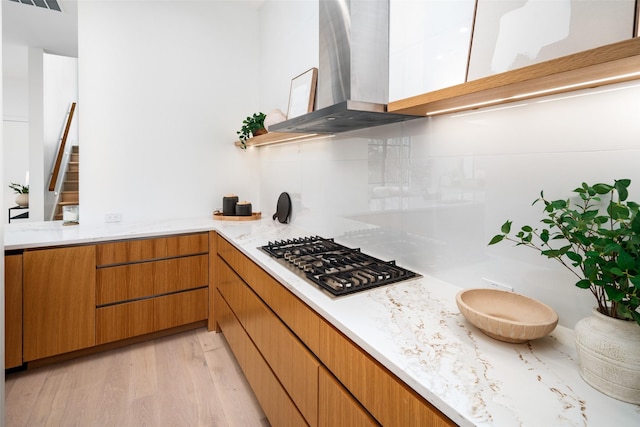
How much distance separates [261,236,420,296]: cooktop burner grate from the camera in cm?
134

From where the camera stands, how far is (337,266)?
1.56 metres

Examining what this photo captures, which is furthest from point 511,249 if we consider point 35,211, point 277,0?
point 35,211

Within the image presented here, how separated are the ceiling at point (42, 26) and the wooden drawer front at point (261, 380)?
3.40 m

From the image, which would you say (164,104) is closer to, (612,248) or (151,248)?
(151,248)

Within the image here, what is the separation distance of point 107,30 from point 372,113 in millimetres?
2680

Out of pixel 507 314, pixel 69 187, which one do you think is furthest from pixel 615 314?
pixel 69 187

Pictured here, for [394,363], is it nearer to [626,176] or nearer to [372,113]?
[626,176]

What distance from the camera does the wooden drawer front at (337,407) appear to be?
96 centimetres

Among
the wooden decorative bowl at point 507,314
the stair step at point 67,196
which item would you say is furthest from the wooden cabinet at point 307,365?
the stair step at point 67,196

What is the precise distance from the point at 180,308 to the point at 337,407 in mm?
1951

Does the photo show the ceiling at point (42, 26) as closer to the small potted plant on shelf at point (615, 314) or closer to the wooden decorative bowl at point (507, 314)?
the wooden decorative bowl at point (507, 314)

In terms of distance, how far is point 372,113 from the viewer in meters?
1.39

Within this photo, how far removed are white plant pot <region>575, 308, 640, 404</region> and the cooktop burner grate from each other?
0.73 m

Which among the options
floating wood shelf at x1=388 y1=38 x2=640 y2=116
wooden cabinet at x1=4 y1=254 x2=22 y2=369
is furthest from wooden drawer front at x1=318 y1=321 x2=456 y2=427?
wooden cabinet at x1=4 y1=254 x2=22 y2=369
